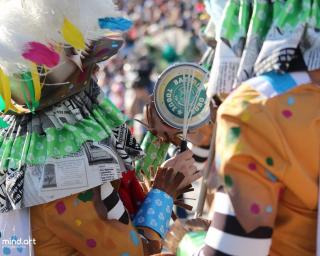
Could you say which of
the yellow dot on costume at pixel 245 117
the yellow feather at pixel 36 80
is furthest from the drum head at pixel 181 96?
the yellow dot on costume at pixel 245 117

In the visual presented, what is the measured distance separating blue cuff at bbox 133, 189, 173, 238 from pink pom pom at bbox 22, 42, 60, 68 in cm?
60

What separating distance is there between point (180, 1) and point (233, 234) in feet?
55.3

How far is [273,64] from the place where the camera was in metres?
1.49

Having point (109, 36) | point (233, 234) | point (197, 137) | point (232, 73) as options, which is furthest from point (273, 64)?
point (197, 137)

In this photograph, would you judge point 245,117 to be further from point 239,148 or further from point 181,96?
point 181,96

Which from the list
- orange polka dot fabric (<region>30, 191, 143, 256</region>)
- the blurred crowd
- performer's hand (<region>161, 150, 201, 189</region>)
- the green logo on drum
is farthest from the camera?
the blurred crowd

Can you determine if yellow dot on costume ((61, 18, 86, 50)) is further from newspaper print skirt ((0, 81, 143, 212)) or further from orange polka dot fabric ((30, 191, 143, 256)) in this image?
orange polka dot fabric ((30, 191, 143, 256))

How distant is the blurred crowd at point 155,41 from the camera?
11.4 m

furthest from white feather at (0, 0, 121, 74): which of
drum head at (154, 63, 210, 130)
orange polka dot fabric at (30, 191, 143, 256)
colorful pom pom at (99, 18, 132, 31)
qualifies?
drum head at (154, 63, 210, 130)

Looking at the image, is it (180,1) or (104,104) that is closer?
(104,104)

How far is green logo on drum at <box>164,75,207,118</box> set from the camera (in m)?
2.55

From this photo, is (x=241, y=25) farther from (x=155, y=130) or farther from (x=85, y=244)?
(x=155, y=130)

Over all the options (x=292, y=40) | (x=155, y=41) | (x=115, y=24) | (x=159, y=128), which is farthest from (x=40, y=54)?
(x=155, y=41)

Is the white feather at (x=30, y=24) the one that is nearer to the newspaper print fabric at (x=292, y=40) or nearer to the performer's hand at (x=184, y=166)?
the performer's hand at (x=184, y=166)
